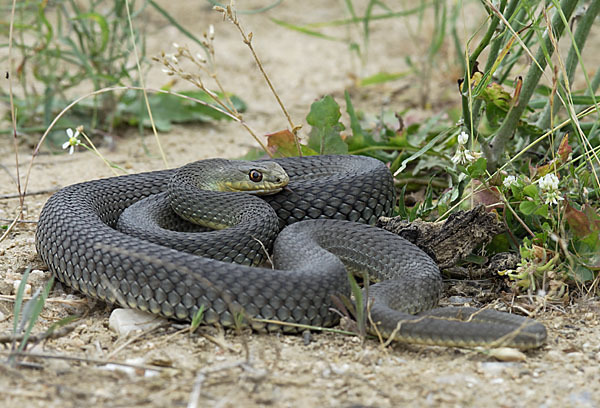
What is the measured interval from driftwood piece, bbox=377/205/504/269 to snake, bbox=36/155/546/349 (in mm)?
138

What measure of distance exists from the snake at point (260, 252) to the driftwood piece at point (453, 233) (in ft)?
0.45

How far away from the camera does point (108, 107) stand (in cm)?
689

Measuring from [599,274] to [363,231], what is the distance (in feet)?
4.10

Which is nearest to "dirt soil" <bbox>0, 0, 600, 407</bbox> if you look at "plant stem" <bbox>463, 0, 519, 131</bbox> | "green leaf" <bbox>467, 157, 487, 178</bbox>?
"green leaf" <bbox>467, 157, 487, 178</bbox>

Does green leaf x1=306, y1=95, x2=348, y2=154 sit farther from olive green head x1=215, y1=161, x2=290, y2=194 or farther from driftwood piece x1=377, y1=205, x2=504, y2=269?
driftwood piece x1=377, y1=205, x2=504, y2=269

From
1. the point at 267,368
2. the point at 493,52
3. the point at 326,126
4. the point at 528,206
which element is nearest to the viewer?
the point at 267,368

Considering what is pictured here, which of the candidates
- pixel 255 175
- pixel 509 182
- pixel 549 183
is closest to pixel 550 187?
pixel 549 183

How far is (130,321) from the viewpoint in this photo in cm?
337

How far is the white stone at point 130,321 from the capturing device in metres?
3.32

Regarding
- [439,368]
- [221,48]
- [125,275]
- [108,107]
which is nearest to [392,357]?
[439,368]

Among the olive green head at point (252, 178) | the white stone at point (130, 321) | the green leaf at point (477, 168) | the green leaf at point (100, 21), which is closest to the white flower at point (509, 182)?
the green leaf at point (477, 168)

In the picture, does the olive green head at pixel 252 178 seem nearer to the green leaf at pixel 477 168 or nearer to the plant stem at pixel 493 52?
the green leaf at pixel 477 168

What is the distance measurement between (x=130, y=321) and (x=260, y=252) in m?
0.85

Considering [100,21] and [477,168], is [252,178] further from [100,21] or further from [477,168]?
[100,21]
